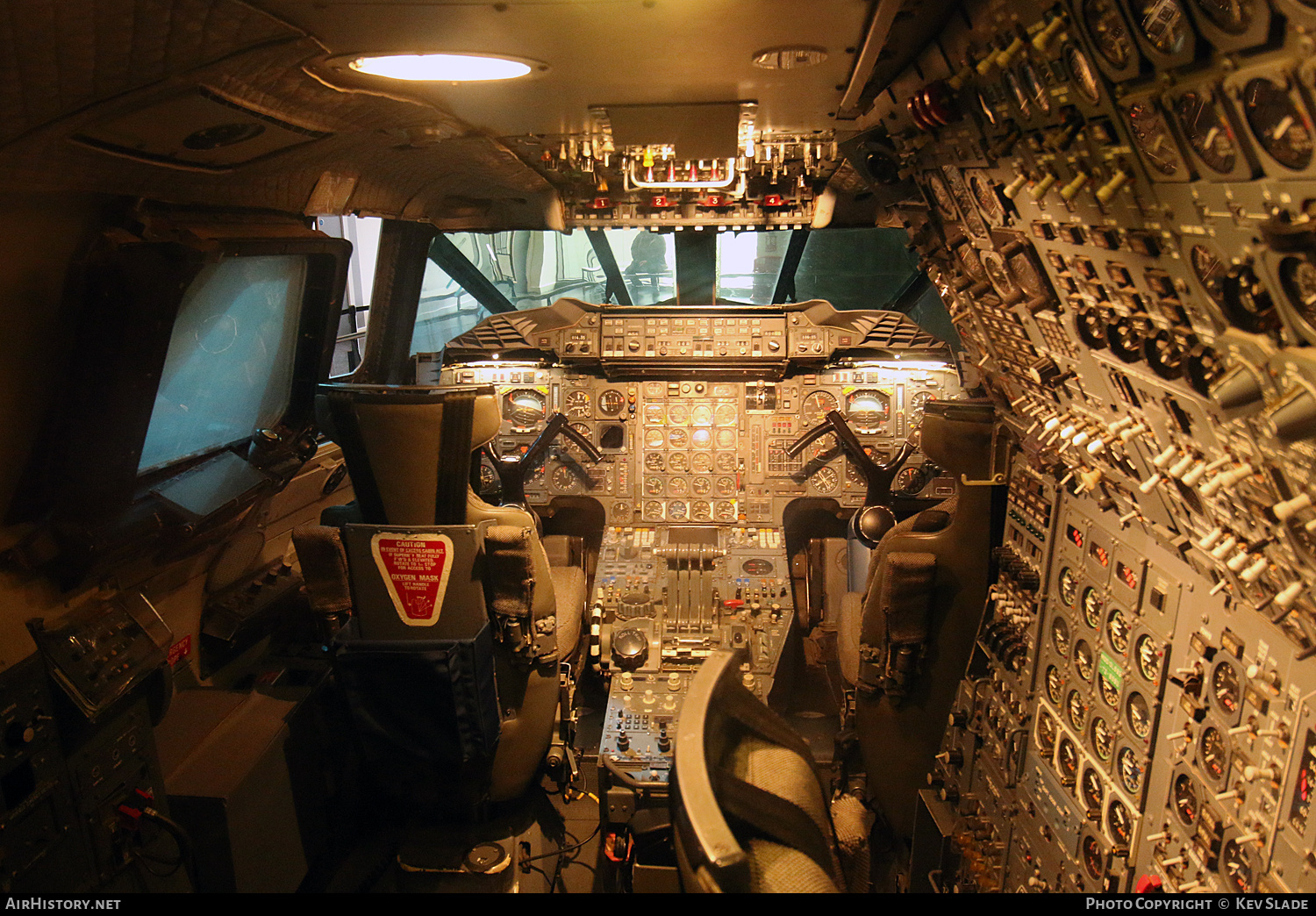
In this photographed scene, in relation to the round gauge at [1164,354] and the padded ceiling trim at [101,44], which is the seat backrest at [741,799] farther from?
the padded ceiling trim at [101,44]

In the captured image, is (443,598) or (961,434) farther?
(443,598)

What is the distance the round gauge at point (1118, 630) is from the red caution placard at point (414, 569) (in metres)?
2.50

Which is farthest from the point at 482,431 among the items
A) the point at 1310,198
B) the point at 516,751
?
the point at 1310,198

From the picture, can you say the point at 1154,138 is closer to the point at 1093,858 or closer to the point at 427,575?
the point at 1093,858

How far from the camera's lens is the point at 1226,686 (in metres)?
1.97

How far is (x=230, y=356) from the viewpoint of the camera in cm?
430

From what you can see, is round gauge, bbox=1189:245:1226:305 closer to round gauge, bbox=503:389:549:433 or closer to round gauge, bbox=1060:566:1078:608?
round gauge, bbox=1060:566:1078:608

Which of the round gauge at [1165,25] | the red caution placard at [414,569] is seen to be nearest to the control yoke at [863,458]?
the red caution placard at [414,569]

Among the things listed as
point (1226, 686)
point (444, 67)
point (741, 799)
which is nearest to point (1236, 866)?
point (1226, 686)

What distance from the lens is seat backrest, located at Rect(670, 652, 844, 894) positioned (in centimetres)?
116

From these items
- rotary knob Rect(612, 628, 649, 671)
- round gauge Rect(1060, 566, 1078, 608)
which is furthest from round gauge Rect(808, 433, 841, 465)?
round gauge Rect(1060, 566, 1078, 608)

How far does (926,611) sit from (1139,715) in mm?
1145

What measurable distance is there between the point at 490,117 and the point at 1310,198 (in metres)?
2.60

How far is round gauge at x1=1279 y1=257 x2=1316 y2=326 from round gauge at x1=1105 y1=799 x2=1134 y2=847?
170cm
